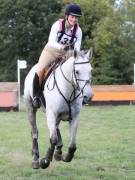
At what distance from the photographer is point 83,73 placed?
24.3 feet

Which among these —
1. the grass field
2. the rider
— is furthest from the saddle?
the grass field

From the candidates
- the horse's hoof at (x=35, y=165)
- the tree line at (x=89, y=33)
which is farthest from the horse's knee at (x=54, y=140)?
the tree line at (x=89, y=33)

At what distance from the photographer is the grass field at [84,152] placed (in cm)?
842

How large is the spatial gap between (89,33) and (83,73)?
4908 cm

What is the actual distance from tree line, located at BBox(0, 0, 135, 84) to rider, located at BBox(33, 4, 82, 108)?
40687 millimetres

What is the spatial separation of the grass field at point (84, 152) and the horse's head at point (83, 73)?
5.01 feet

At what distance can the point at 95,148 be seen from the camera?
12.0 m

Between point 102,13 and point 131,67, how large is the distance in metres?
6.65

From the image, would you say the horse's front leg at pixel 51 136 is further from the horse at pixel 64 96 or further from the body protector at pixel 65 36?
the body protector at pixel 65 36

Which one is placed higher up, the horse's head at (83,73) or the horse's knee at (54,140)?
the horse's head at (83,73)

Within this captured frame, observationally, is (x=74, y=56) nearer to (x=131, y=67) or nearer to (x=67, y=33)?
(x=67, y=33)

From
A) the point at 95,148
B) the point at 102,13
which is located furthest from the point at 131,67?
the point at 95,148

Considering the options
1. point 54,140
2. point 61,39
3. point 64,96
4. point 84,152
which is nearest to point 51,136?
point 54,140

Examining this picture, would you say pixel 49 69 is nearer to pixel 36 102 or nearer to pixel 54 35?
pixel 54 35
